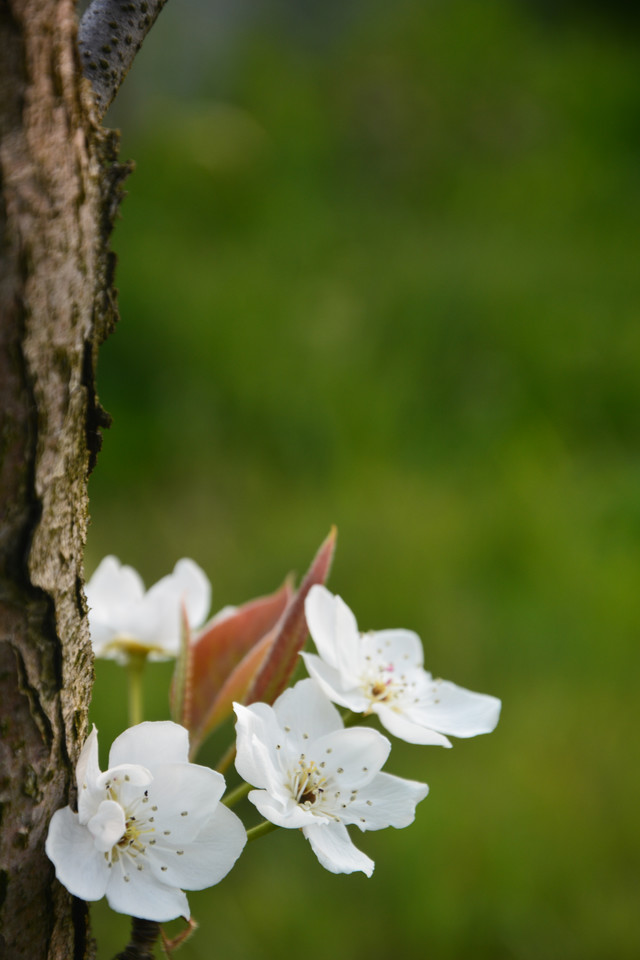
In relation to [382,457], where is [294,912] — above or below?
below

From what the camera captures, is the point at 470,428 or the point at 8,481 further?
the point at 470,428

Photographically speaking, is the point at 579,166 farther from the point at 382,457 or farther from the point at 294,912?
the point at 294,912

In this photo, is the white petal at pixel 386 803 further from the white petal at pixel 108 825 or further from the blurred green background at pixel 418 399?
the blurred green background at pixel 418 399

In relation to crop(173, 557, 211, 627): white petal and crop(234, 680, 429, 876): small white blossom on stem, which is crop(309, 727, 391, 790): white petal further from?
crop(173, 557, 211, 627): white petal

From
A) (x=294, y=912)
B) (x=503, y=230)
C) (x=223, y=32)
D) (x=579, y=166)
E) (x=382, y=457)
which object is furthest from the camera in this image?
(x=223, y=32)

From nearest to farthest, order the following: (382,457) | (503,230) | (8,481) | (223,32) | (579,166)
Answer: (8,481) < (382,457) < (503,230) < (579,166) < (223,32)

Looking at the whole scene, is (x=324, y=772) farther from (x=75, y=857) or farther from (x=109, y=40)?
(x=109, y=40)

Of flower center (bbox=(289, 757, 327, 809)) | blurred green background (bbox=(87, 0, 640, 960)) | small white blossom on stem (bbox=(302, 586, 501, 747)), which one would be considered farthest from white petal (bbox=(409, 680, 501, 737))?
blurred green background (bbox=(87, 0, 640, 960))

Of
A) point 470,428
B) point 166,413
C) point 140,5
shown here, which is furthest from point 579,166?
point 140,5

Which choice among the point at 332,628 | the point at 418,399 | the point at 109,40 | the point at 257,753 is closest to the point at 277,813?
the point at 257,753
